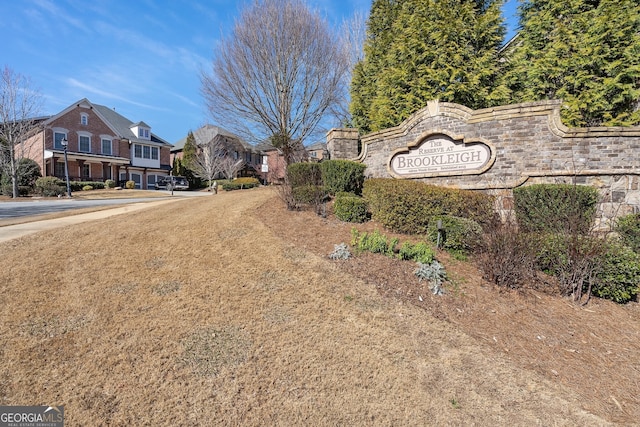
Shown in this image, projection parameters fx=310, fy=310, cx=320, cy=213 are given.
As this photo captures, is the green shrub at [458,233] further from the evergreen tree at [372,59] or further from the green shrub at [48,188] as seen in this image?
the green shrub at [48,188]

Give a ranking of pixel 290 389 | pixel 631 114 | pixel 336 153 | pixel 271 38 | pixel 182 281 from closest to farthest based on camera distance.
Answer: pixel 290 389 → pixel 182 281 → pixel 631 114 → pixel 336 153 → pixel 271 38

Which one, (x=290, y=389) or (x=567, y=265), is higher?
(x=567, y=265)

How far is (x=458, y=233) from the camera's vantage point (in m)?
5.48

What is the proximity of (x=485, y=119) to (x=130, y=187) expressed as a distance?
103ft

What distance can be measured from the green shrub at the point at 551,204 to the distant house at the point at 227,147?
32499mm

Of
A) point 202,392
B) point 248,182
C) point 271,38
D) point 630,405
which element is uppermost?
point 271,38

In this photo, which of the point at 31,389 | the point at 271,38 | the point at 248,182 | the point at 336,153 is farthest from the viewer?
the point at 248,182

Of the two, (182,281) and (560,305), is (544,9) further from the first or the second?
(182,281)

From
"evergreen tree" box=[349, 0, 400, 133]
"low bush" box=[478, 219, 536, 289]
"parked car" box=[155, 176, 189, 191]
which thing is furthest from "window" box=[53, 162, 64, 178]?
"low bush" box=[478, 219, 536, 289]

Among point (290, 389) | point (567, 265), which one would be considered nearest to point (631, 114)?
point (567, 265)

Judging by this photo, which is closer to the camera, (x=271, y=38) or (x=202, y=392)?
(x=202, y=392)

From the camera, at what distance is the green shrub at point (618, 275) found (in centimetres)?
445

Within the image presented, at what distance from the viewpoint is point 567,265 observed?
15.2 ft

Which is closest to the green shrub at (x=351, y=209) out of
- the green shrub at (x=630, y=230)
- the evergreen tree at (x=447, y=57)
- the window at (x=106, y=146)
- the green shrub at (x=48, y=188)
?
the evergreen tree at (x=447, y=57)
